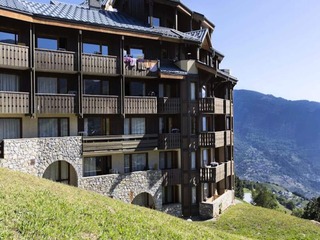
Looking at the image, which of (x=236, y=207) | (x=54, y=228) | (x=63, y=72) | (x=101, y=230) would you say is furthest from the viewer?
(x=236, y=207)

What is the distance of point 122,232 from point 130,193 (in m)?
15.0

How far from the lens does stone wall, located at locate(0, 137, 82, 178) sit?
1934 centimetres

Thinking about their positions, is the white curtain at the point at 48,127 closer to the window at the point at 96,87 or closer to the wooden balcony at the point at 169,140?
the window at the point at 96,87

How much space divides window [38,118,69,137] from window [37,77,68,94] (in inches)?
81.4

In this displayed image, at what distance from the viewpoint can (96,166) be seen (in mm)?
24266

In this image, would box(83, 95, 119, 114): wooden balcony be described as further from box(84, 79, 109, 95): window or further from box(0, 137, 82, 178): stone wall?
box(0, 137, 82, 178): stone wall

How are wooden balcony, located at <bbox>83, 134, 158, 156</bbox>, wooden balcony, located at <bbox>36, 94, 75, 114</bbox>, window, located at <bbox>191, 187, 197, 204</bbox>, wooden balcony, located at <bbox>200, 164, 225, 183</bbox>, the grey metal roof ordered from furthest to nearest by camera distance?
wooden balcony, located at <bbox>200, 164, 225, 183</bbox> → window, located at <bbox>191, 187, 197, 204</bbox> → wooden balcony, located at <bbox>83, 134, 158, 156</bbox> → the grey metal roof → wooden balcony, located at <bbox>36, 94, 75, 114</bbox>

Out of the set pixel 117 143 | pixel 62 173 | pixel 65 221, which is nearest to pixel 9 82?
pixel 62 173

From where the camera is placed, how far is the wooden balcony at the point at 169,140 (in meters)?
25.8

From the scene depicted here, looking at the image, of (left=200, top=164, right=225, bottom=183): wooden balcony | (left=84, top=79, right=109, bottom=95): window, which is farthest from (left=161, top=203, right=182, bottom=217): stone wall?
(left=84, top=79, right=109, bottom=95): window

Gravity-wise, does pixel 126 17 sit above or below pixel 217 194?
above

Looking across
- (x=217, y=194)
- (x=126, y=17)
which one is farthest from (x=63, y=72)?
(x=217, y=194)

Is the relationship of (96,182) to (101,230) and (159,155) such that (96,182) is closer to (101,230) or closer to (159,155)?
(159,155)

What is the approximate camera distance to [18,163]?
1959 cm
